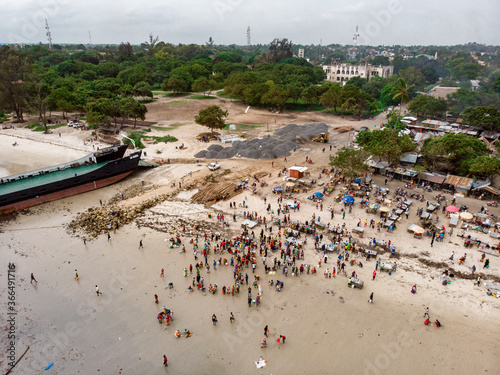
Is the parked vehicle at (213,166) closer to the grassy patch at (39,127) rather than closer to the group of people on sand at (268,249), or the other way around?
the group of people on sand at (268,249)

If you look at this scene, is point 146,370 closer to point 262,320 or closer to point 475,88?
point 262,320

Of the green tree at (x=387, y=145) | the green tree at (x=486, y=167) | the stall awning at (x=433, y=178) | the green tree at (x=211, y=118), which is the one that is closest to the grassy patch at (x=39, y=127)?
the green tree at (x=211, y=118)

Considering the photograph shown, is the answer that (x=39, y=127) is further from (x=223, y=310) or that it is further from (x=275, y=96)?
(x=223, y=310)

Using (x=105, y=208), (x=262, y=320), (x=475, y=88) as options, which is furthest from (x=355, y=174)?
(x=475, y=88)

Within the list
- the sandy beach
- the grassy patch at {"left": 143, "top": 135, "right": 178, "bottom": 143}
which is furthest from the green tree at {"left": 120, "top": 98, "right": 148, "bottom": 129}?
the sandy beach

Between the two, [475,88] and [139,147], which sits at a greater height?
[475,88]

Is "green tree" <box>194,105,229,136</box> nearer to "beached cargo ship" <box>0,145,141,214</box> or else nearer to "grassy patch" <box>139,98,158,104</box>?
"beached cargo ship" <box>0,145,141,214</box>

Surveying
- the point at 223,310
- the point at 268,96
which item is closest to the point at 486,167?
the point at 223,310
